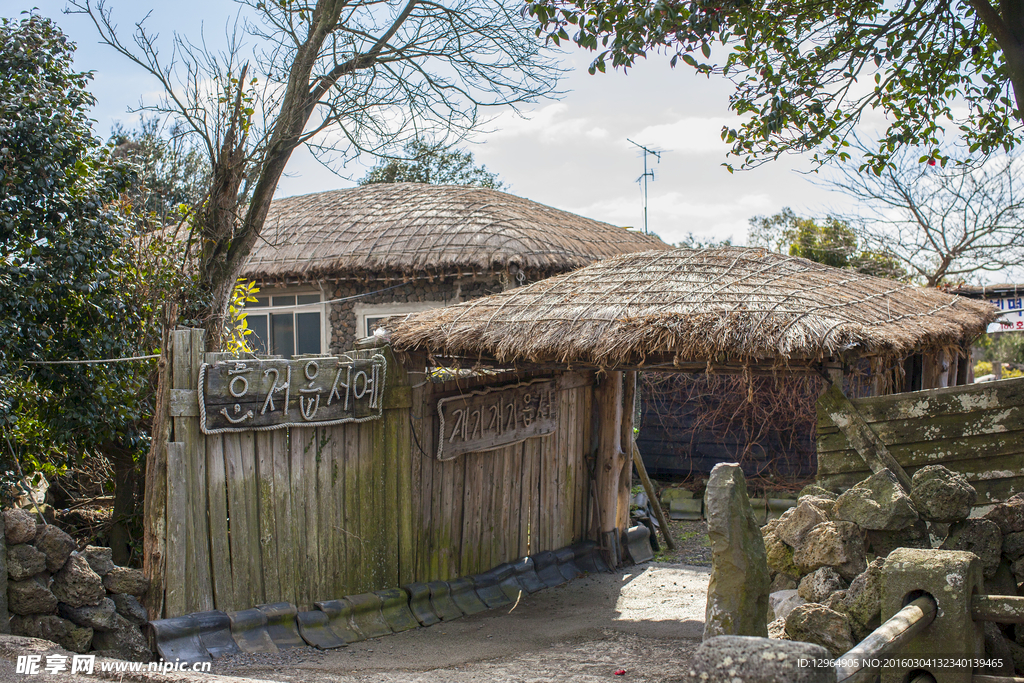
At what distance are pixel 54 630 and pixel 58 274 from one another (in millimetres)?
2248

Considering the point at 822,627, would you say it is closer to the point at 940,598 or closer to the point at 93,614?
the point at 940,598

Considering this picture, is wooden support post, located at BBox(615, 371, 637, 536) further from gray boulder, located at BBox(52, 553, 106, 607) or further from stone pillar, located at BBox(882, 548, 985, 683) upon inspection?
gray boulder, located at BBox(52, 553, 106, 607)

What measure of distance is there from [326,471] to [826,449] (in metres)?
3.44

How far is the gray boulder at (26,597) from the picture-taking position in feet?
14.3

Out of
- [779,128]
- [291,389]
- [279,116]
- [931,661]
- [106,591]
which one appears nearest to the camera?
[931,661]

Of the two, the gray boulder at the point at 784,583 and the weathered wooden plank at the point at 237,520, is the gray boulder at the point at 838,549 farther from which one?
the weathered wooden plank at the point at 237,520

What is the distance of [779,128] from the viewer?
658 cm

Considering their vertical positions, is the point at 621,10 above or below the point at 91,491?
above

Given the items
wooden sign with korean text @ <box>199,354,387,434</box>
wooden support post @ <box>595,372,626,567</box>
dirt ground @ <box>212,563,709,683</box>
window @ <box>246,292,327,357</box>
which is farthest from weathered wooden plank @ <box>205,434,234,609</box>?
window @ <box>246,292,327,357</box>

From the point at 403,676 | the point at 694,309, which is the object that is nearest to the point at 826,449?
the point at 694,309

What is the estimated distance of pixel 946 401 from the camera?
4359 millimetres

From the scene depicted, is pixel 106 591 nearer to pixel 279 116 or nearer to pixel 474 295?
pixel 279 116

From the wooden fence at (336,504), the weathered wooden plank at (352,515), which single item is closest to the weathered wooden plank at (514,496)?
the wooden fence at (336,504)

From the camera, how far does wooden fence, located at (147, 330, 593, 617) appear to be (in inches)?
189
